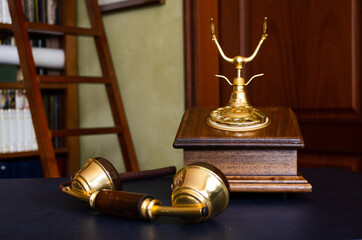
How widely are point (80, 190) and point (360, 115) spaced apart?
1171mm

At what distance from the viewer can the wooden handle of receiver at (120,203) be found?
58cm

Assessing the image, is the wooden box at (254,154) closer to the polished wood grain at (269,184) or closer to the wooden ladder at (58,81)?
the polished wood grain at (269,184)

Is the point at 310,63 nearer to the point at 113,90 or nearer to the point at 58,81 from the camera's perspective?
the point at 113,90

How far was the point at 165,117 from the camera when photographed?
2018 mm

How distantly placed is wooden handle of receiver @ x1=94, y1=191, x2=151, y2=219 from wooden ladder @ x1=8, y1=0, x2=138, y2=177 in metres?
1.30

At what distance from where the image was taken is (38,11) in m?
2.36

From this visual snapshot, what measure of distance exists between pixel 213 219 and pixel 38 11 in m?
2.06

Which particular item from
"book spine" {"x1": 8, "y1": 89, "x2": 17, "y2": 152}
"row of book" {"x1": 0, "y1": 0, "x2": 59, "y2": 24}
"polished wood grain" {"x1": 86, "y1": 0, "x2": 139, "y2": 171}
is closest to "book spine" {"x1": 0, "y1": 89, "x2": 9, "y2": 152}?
"book spine" {"x1": 8, "y1": 89, "x2": 17, "y2": 152}

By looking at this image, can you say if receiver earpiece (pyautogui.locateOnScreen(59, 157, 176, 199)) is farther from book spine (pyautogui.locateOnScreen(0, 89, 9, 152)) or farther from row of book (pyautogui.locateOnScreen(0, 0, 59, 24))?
row of book (pyautogui.locateOnScreen(0, 0, 59, 24))

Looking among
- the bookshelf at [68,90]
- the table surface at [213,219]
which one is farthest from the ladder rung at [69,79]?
the table surface at [213,219]

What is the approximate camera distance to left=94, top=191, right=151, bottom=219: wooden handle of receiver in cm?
58

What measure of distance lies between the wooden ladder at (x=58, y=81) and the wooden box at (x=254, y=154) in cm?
124

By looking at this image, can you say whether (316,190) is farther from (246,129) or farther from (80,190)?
(80,190)

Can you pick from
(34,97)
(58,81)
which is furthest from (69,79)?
(34,97)
